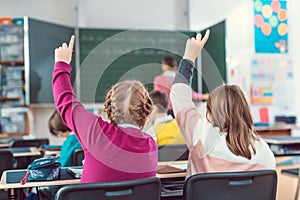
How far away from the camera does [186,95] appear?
183 centimetres

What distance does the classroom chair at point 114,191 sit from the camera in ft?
4.47

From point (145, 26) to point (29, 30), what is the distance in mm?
1944

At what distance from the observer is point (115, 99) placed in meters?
1.67

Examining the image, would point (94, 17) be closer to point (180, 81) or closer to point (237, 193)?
point (180, 81)

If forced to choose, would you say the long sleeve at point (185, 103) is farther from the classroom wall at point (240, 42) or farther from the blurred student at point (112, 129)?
the classroom wall at point (240, 42)

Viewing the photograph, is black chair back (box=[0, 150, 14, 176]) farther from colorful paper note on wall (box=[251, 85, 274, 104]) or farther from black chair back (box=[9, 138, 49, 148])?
colorful paper note on wall (box=[251, 85, 274, 104])

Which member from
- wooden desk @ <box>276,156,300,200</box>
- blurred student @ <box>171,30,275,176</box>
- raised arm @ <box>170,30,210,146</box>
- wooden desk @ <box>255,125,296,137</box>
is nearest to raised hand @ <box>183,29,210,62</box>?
raised arm @ <box>170,30,210,146</box>

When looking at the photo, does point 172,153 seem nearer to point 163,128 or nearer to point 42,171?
point 163,128

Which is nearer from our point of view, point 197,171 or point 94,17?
point 197,171

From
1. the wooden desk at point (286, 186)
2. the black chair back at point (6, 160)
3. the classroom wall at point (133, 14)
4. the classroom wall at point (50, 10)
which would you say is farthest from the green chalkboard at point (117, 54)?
the black chair back at point (6, 160)

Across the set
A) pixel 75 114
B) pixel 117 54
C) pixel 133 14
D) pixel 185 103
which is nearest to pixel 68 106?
pixel 75 114

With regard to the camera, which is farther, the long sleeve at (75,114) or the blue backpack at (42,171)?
the blue backpack at (42,171)

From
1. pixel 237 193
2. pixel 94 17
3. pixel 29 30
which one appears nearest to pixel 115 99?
pixel 237 193

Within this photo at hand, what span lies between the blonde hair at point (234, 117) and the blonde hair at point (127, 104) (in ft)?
1.06
